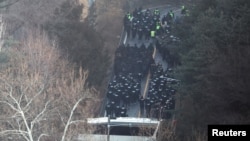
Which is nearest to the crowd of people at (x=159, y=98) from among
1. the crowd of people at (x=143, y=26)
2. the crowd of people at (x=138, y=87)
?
the crowd of people at (x=138, y=87)

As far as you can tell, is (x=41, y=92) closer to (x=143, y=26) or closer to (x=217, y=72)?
(x=217, y=72)

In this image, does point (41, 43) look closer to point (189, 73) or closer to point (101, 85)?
point (101, 85)

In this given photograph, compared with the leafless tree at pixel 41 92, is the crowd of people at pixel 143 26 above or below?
above

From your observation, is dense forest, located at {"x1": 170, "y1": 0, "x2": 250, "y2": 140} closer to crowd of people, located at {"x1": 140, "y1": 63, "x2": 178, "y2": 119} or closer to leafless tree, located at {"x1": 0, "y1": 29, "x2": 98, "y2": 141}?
crowd of people, located at {"x1": 140, "y1": 63, "x2": 178, "y2": 119}

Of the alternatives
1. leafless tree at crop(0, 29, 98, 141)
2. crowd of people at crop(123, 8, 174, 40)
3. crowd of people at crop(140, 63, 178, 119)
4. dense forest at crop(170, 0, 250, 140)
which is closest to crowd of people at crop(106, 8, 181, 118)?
crowd of people at crop(140, 63, 178, 119)

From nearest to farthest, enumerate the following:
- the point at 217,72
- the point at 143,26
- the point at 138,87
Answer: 1. the point at 217,72
2. the point at 138,87
3. the point at 143,26

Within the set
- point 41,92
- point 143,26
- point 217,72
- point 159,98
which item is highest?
point 143,26

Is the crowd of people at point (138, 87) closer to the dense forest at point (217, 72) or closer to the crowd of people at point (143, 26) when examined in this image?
the crowd of people at point (143, 26)

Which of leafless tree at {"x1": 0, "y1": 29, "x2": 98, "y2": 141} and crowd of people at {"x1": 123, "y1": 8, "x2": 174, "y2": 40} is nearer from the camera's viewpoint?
leafless tree at {"x1": 0, "y1": 29, "x2": 98, "y2": 141}

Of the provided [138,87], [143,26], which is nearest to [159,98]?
[138,87]
